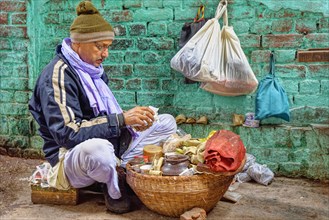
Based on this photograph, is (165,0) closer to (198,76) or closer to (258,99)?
(198,76)

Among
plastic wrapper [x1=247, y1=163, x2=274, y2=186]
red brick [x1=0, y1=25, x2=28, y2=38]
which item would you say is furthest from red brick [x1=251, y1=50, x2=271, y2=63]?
red brick [x1=0, y1=25, x2=28, y2=38]

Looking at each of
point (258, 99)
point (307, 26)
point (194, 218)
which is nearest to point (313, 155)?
point (258, 99)

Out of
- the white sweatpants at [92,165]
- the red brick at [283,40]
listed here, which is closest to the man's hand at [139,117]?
the white sweatpants at [92,165]

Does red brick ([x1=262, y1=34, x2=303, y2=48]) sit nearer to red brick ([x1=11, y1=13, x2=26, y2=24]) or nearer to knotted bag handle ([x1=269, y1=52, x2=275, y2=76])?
knotted bag handle ([x1=269, y1=52, x2=275, y2=76])

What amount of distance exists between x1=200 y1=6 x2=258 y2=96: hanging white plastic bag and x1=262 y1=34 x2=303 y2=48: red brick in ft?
0.97

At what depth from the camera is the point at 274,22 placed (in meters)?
3.58

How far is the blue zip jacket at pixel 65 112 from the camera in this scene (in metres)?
2.72

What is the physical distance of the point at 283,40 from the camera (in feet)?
11.7

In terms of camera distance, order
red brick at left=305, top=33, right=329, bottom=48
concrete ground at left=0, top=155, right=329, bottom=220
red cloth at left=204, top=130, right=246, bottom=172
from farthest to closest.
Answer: red brick at left=305, top=33, right=329, bottom=48 < concrete ground at left=0, top=155, right=329, bottom=220 < red cloth at left=204, top=130, right=246, bottom=172

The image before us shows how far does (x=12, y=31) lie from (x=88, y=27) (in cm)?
149

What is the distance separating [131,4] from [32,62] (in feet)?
3.54

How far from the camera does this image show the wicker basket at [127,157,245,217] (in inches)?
105

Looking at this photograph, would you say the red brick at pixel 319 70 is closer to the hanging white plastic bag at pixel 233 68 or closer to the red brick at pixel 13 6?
the hanging white plastic bag at pixel 233 68

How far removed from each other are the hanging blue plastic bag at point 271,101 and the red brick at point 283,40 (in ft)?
0.87
